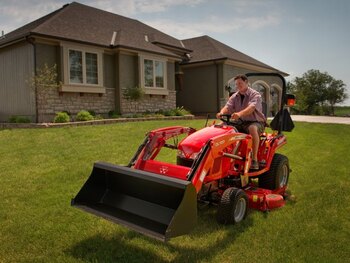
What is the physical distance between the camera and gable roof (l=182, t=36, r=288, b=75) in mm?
23109

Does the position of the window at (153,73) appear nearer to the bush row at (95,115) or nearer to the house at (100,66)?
the house at (100,66)

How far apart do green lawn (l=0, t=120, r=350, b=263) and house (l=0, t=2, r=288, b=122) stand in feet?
27.7

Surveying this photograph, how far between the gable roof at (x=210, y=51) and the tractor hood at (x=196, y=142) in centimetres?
1804

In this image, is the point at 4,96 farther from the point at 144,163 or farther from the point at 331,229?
the point at 331,229

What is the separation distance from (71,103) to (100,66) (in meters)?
2.33

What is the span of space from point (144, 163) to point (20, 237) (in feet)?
5.51

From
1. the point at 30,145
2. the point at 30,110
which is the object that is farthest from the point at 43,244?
the point at 30,110

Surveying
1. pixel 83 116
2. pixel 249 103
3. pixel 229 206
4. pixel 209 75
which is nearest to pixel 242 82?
pixel 249 103

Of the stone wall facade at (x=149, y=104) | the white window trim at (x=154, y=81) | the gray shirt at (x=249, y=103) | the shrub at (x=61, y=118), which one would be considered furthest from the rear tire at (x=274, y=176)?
the white window trim at (x=154, y=81)

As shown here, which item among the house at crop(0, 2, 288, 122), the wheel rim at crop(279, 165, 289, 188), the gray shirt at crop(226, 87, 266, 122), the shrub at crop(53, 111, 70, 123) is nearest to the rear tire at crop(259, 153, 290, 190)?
the wheel rim at crop(279, 165, 289, 188)

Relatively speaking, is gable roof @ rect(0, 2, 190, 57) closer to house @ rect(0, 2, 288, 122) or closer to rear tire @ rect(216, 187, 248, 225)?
house @ rect(0, 2, 288, 122)

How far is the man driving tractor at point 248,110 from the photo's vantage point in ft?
16.8

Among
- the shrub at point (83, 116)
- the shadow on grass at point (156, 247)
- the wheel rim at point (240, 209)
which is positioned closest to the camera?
the shadow on grass at point (156, 247)

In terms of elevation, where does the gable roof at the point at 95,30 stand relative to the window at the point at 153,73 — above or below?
above
